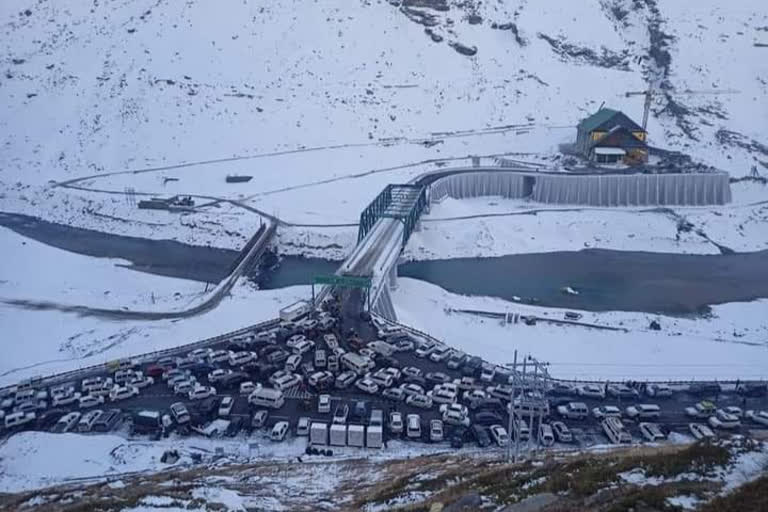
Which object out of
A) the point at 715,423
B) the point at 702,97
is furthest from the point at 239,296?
the point at 702,97

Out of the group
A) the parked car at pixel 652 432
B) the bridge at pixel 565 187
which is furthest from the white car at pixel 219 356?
the bridge at pixel 565 187

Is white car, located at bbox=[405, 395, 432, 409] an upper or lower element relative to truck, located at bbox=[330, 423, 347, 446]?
upper

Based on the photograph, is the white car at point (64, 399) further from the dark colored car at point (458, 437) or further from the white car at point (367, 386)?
the dark colored car at point (458, 437)

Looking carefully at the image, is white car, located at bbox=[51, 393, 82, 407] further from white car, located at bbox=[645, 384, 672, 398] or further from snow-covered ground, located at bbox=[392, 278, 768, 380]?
white car, located at bbox=[645, 384, 672, 398]

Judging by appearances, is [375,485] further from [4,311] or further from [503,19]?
[503,19]

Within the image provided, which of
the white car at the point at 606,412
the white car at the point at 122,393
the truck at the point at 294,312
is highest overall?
the truck at the point at 294,312

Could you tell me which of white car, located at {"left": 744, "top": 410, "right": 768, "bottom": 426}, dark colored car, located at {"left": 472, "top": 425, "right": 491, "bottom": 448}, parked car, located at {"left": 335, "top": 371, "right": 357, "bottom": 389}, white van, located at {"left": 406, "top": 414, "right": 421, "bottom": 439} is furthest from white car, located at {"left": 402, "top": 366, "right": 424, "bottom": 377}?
white car, located at {"left": 744, "top": 410, "right": 768, "bottom": 426}
